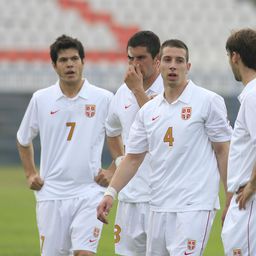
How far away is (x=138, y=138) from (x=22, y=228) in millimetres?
7568

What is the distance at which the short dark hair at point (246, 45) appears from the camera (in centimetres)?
659

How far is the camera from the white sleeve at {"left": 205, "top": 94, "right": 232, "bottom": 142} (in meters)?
7.42

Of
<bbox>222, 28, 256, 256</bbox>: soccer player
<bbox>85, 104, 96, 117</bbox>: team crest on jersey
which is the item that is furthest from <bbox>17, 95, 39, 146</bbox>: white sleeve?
<bbox>222, 28, 256, 256</bbox>: soccer player

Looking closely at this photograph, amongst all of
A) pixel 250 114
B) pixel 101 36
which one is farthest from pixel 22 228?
pixel 101 36

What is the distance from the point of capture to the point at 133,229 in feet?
27.9

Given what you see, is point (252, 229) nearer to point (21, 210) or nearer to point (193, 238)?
point (193, 238)

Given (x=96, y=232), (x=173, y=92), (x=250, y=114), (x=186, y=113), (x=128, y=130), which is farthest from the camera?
(x=96, y=232)

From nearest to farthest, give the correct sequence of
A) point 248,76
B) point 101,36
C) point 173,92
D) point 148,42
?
point 248,76
point 173,92
point 148,42
point 101,36

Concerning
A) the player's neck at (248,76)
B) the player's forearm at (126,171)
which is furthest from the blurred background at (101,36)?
the player's neck at (248,76)

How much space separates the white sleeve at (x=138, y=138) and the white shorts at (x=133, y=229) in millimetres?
901

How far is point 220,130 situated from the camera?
292 inches

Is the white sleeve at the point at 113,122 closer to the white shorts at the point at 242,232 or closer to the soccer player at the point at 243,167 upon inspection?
the soccer player at the point at 243,167

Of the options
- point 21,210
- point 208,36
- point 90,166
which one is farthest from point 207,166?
point 208,36

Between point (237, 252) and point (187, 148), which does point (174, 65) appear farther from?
point (237, 252)
